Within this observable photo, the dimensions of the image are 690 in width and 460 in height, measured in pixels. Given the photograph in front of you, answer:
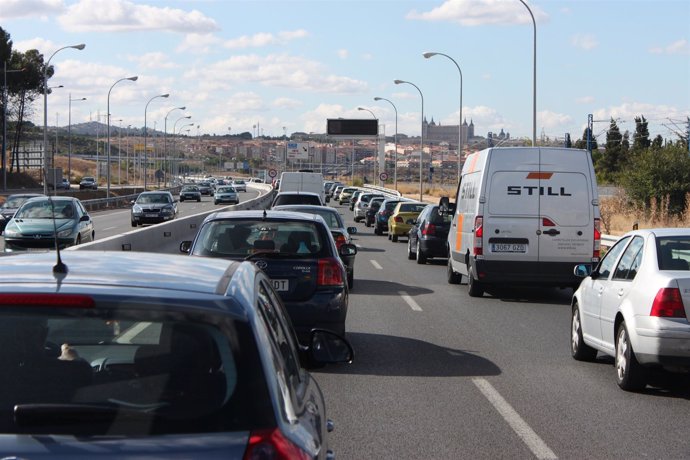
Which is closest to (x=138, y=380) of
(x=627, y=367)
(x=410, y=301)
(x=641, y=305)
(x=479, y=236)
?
(x=641, y=305)

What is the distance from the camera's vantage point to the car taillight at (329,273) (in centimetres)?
1059

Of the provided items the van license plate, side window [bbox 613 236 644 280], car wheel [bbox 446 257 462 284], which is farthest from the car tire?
side window [bbox 613 236 644 280]

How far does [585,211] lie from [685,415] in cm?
889

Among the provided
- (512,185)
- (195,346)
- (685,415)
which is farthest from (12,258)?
(512,185)

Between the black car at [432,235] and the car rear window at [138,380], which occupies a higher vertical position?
the car rear window at [138,380]

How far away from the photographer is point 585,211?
1694 centimetres

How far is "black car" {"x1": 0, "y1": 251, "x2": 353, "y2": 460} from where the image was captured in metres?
3.07

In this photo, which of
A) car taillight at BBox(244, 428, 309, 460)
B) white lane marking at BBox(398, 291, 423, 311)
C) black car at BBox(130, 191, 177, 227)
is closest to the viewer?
car taillight at BBox(244, 428, 309, 460)

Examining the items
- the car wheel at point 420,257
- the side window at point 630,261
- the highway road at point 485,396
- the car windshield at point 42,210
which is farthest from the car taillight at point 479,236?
the car windshield at point 42,210

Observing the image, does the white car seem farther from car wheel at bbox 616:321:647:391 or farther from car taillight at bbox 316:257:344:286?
car taillight at bbox 316:257:344:286

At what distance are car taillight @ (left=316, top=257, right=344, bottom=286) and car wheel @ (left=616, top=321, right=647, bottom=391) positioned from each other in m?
2.85

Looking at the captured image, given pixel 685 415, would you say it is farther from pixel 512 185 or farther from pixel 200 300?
pixel 512 185

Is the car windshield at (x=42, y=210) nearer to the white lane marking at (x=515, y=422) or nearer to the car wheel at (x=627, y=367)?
→ the white lane marking at (x=515, y=422)

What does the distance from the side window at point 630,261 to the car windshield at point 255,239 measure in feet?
9.78
